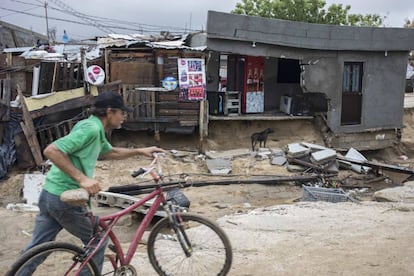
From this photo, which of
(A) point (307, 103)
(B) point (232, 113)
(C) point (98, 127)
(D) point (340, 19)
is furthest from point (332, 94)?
(D) point (340, 19)

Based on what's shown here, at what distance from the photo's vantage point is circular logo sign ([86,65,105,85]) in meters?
12.9

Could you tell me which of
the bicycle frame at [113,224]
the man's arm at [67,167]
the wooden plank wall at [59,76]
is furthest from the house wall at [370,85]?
the man's arm at [67,167]

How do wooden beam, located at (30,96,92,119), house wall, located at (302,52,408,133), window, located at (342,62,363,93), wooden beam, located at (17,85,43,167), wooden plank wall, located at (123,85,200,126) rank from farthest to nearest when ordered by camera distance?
window, located at (342,62,363,93) → house wall, located at (302,52,408,133) → wooden plank wall, located at (123,85,200,126) → wooden beam, located at (30,96,92,119) → wooden beam, located at (17,85,43,167)

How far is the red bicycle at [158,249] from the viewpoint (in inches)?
128

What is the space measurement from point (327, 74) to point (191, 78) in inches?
184

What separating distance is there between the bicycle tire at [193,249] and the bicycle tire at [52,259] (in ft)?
1.96

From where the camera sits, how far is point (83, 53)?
12.9 m

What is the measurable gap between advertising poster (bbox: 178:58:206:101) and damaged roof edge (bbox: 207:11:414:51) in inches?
40.7

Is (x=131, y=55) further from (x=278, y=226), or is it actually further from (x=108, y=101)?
(x=108, y=101)

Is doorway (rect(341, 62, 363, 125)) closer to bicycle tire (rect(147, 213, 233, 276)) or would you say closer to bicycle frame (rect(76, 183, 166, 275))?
bicycle tire (rect(147, 213, 233, 276))

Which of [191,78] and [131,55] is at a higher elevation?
[131,55]

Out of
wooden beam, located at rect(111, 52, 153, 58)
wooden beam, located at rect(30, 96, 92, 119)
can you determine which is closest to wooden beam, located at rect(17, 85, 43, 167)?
wooden beam, located at rect(30, 96, 92, 119)

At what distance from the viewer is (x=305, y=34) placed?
14.4m

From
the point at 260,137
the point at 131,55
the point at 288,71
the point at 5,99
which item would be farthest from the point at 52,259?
the point at 288,71
